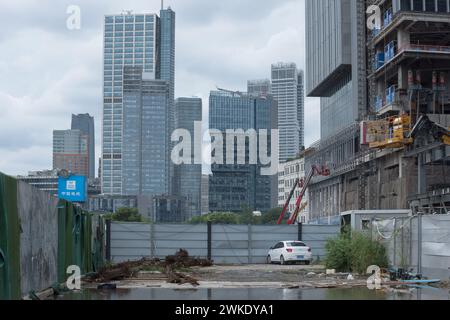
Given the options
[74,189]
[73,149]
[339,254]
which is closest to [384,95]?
[74,189]

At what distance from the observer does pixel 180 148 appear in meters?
142

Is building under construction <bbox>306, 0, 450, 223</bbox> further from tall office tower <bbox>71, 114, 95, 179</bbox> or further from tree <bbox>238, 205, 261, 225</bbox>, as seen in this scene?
tall office tower <bbox>71, 114, 95, 179</bbox>

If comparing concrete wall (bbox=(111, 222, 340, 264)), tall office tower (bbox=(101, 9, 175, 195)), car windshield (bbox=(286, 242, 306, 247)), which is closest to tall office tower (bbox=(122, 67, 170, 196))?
tall office tower (bbox=(101, 9, 175, 195))

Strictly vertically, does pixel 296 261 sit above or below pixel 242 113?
below

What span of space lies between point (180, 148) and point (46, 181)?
209 ft

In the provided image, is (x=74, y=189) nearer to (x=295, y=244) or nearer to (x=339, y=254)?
(x=295, y=244)

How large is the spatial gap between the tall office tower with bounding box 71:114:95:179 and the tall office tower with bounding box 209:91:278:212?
105 feet

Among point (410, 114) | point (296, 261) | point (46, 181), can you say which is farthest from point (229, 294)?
point (46, 181)

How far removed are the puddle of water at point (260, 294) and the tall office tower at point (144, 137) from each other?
121908 mm

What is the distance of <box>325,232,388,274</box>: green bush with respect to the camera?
24.0 meters

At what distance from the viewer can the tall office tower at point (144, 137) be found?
13962cm

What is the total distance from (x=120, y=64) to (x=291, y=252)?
134m
